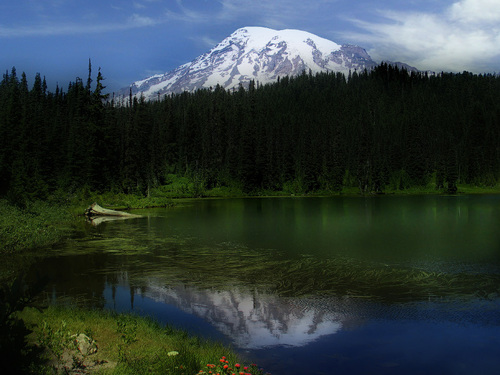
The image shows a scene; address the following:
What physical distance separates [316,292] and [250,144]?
110 meters

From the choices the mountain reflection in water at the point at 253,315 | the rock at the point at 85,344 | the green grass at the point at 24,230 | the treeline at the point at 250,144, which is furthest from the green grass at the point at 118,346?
the treeline at the point at 250,144

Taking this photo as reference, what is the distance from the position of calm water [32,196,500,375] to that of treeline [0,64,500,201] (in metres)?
42.2

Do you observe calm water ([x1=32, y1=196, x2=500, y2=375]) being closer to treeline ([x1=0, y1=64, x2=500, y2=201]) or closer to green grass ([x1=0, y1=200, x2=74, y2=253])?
green grass ([x1=0, y1=200, x2=74, y2=253])

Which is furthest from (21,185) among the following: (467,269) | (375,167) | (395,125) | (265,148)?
(395,125)

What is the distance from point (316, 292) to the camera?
1616 centimetres

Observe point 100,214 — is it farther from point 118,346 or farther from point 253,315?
point 118,346

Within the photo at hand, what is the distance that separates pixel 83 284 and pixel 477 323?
A: 14.5 meters


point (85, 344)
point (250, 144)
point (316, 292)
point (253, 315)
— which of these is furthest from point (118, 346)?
point (250, 144)


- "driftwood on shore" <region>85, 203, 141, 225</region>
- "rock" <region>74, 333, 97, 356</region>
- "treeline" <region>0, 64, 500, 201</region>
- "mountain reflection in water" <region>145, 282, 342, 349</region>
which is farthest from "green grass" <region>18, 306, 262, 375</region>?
"treeline" <region>0, 64, 500, 201</region>

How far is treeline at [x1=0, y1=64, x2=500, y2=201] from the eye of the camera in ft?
255

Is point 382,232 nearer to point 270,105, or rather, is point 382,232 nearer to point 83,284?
point 83,284

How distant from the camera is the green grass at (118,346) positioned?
849 centimetres

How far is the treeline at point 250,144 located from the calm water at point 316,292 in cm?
4217

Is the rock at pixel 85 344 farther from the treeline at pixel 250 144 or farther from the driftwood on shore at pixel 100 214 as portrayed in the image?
the treeline at pixel 250 144
